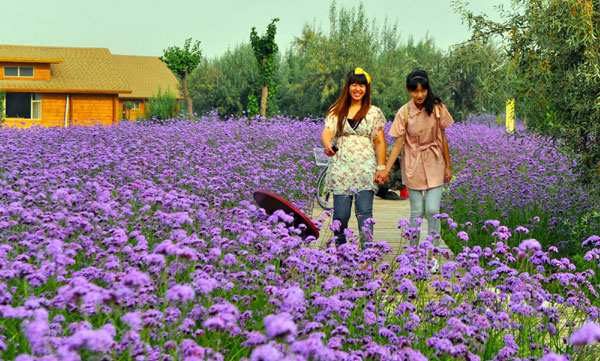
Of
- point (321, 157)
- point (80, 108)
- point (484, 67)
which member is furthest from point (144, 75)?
point (484, 67)

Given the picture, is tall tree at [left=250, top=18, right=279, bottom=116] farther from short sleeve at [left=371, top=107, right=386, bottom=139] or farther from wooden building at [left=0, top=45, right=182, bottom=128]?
short sleeve at [left=371, top=107, right=386, bottom=139]

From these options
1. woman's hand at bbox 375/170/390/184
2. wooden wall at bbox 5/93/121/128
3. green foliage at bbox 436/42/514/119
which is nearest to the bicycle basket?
green foliage at bbox 436/42/514/119

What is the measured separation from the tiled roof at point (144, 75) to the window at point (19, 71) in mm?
9254

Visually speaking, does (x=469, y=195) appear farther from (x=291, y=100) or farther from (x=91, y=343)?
(x=291, y=100)

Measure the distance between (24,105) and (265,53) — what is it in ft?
60.1

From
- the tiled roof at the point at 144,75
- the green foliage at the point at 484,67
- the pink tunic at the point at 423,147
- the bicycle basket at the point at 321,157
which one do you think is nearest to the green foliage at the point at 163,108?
the tiled roof at the point at 144,75

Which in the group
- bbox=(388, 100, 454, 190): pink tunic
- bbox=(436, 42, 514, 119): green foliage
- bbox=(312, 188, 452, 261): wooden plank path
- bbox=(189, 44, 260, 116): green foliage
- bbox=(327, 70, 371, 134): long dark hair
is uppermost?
bbox=(189, 44, 260, 116): green foliage

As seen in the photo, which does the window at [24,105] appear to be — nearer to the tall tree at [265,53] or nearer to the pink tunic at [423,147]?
the tall tree at [265,53]

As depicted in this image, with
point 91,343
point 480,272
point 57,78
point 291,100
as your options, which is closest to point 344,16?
point 291,100

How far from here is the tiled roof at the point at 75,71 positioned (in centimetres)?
3669

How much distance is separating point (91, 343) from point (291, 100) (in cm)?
3132

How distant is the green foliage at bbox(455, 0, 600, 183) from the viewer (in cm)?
676

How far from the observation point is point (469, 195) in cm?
1060

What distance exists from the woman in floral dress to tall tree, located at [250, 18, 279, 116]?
18.0 m
